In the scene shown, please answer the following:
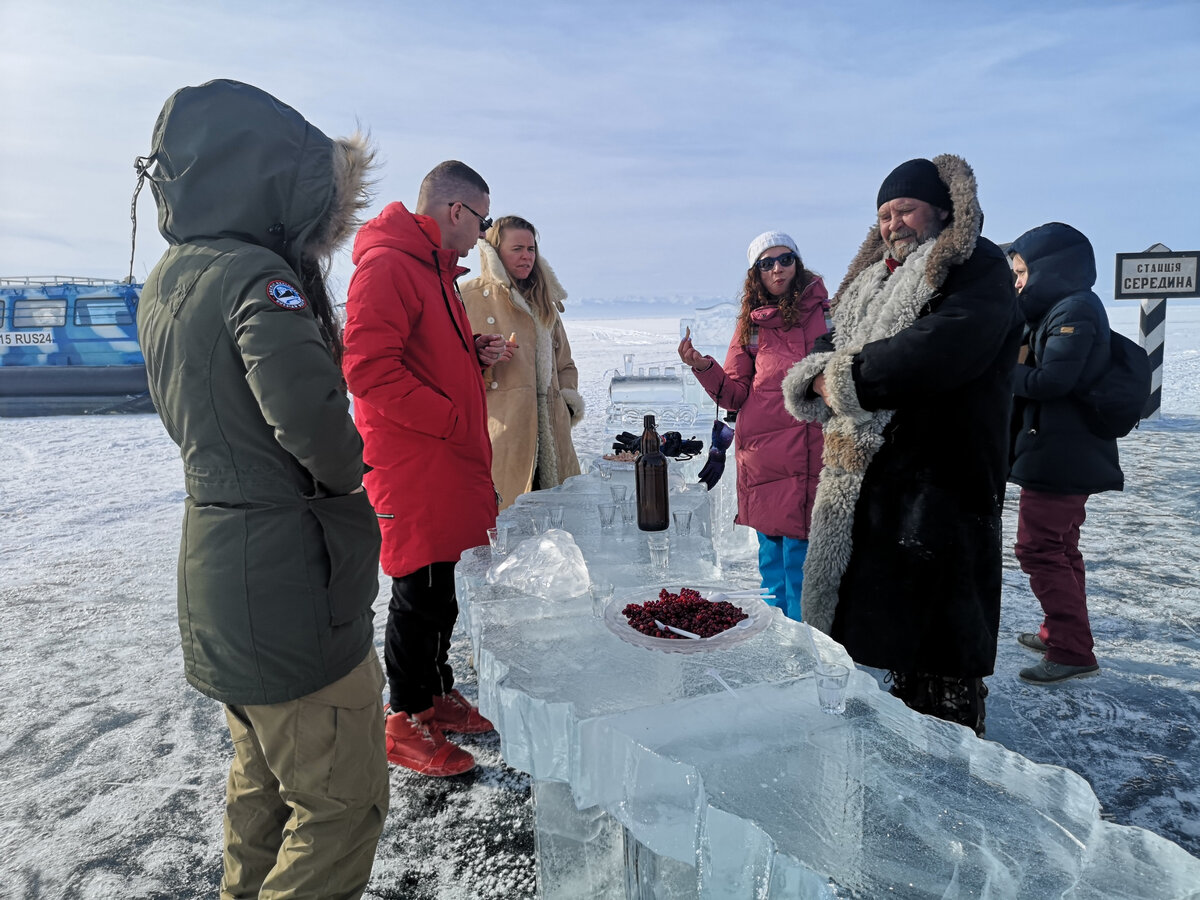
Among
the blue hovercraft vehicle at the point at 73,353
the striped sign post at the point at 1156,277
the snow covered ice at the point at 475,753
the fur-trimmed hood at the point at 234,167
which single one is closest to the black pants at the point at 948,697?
the snow covered ice at the point at 475,753

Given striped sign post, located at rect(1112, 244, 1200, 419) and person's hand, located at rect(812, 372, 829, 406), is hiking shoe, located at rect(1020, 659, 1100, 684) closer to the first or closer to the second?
person's hand, located at rect(812, 372, 829, 406)

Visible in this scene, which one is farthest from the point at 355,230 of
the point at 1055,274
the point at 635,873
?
the point at 1055,274

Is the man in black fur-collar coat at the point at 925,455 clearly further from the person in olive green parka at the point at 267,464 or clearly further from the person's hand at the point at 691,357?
the person in olive green parka at the point at 267,464

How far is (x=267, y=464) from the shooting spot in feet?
4.73

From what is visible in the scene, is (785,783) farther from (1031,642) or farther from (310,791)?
(1031,642)

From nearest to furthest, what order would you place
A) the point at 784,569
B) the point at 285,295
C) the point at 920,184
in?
1. the point at 285,295
2. the point at 920,184
3. the point at 784,569

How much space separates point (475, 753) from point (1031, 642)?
249 centimetres

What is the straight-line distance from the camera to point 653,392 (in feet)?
32.8

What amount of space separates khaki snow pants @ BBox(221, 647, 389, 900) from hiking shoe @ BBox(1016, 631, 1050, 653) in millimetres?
2957

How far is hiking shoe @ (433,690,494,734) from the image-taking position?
2777 millimetres

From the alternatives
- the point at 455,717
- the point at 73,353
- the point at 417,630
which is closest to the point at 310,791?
the point at 417,630

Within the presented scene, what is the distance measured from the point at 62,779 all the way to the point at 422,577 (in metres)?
1.40

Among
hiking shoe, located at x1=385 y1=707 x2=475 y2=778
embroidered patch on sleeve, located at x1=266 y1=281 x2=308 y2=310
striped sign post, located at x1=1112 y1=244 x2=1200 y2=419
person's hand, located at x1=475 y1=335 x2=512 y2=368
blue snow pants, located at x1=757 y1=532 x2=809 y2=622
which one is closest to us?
embroidered patch on sleeve, located at x1=266 y1=281 x2=308 y2=310

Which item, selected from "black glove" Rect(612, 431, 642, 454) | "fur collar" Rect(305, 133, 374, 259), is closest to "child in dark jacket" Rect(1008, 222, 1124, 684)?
"black glove" Rect(612, 431, 642, 454)
